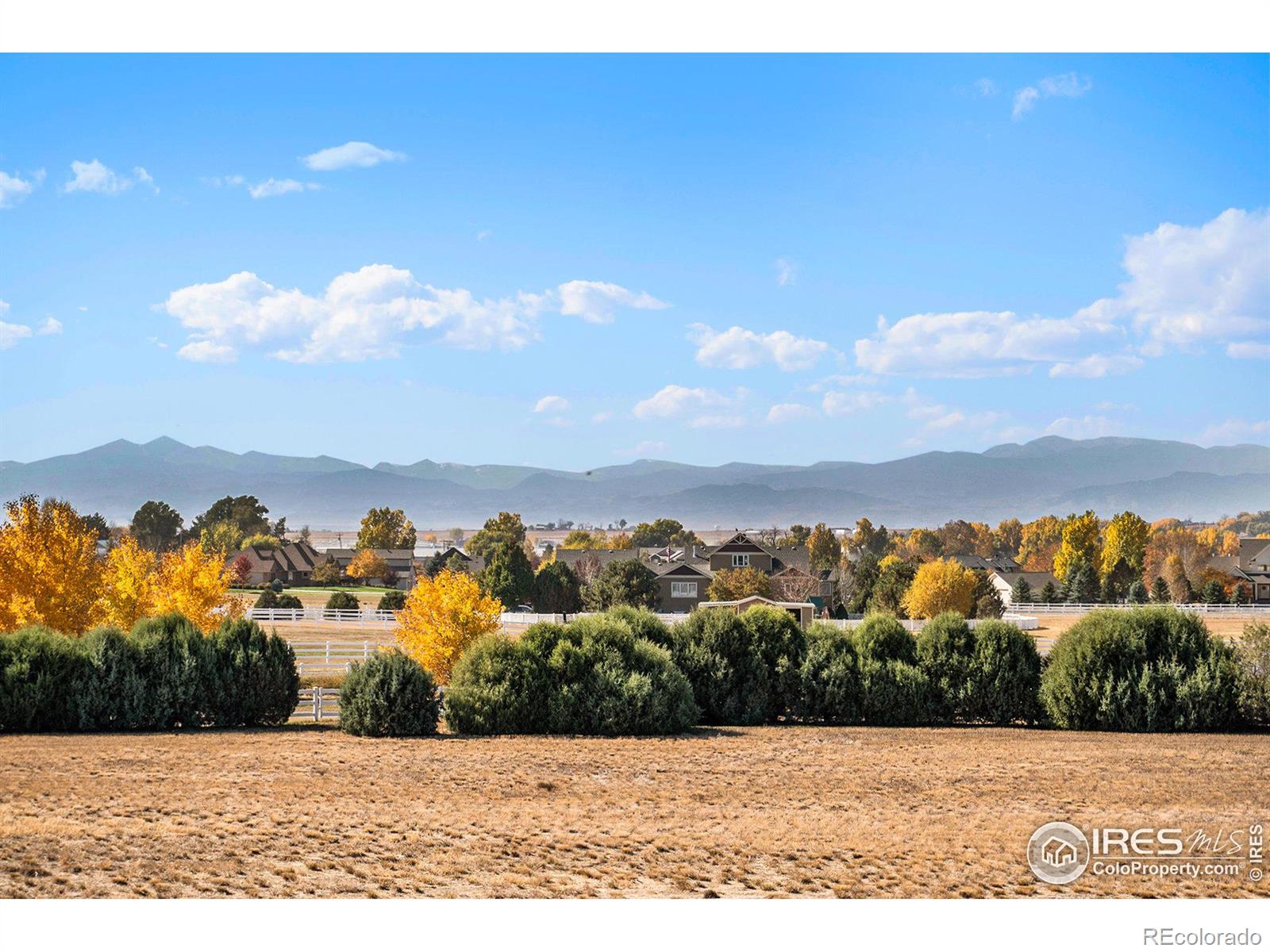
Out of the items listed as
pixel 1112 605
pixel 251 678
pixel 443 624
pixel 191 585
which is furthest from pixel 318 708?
pixel 1112 605

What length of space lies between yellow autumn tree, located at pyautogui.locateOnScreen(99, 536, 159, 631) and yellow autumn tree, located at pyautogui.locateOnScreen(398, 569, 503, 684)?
27.2ft

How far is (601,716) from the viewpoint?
62.6ft

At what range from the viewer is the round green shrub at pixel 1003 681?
2155 centimetres

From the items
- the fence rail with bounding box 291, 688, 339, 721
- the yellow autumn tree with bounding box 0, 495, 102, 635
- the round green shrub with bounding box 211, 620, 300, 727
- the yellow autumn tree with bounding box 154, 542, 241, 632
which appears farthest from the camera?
the yellow autumn tree with bounding box 154, 542, 241, 632

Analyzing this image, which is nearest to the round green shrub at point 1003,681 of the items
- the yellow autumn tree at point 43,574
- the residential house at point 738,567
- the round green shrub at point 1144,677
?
the round green shrub at point 1144,677

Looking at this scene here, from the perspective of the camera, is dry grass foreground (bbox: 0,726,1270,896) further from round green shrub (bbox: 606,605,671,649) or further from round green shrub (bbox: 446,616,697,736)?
round green shrub (bbox: 606,605,671,649)

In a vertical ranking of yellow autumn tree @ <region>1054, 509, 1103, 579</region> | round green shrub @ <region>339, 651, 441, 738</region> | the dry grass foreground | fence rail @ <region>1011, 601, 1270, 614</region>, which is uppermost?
yellow autumn tree @ <region>1054, 509, 1103, 579</region>

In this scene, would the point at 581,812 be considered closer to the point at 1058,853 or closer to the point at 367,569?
the point at 1058,853

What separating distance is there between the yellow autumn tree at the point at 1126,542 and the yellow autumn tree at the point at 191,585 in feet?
219

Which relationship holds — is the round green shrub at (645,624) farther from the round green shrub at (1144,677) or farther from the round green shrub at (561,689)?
the round green shrub at (1144,677)

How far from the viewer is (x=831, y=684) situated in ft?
71.5

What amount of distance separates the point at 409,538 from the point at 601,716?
302 feet

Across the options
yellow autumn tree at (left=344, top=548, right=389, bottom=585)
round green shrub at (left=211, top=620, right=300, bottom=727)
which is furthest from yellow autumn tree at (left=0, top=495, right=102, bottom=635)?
yellow autumn tree at (left=344, top=548, right=389, bottom=585)

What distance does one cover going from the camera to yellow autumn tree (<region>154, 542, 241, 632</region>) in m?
33.8
